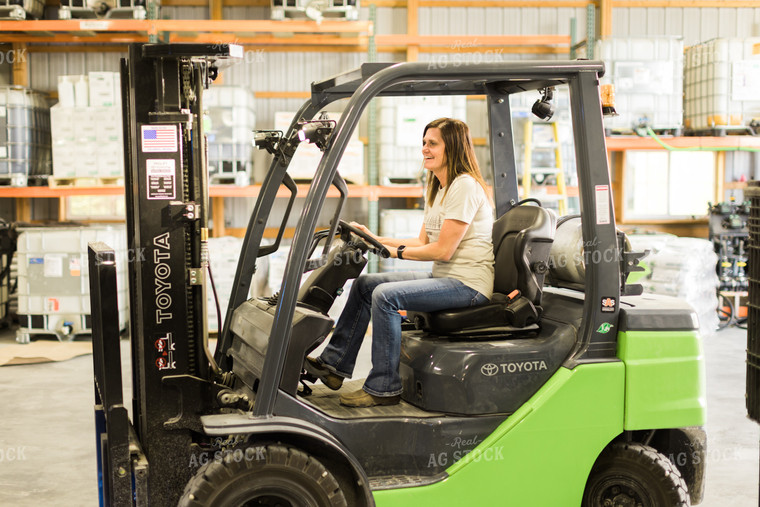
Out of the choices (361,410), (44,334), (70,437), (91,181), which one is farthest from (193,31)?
(361,410)

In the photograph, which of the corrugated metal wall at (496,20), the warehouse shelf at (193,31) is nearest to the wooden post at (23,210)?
the warehouse shelf at (193,31)

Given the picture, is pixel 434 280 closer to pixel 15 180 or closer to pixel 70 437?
pixel 70 437

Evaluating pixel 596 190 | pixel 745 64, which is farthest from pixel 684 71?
pixel 596 190

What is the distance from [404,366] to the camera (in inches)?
157

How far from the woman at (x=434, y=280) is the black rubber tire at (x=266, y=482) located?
489 mm

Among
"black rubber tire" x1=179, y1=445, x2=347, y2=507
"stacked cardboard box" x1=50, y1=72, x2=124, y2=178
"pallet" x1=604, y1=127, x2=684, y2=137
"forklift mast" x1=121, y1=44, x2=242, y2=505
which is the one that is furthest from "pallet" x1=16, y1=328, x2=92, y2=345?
"pallet" x1=604, y1=127, x2=684, y2=137

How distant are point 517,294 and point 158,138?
186 centimetres

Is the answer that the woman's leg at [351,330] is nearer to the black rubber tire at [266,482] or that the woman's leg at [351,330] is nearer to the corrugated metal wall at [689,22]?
the black rubber tire at [266,482]

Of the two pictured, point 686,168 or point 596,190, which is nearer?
point 596,190

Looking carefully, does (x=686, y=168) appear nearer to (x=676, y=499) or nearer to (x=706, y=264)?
(x=706, y=264)

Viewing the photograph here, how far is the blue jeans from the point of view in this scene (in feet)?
12.3

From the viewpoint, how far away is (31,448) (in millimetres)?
5867

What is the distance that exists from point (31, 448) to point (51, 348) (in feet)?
13.1

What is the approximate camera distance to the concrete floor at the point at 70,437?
496 centimetres
